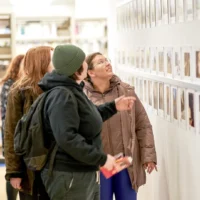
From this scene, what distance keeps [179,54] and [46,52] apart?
81cm

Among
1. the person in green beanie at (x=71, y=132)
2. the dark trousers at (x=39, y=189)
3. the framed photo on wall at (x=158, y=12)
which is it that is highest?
the framed photo on wall at (x=158, y=12)

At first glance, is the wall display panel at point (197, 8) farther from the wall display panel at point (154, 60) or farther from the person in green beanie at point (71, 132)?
the wall display panel at point (154, 60)

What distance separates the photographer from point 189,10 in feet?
9.50

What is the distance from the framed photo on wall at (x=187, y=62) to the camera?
293 cm

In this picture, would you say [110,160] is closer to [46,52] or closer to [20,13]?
[46,52]

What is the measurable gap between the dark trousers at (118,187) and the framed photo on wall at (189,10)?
1.11m

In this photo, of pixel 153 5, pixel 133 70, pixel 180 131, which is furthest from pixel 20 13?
pixel 180 131

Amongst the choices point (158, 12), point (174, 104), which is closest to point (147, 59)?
point (158, 12)

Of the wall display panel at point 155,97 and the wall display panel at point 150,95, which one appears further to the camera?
the wall display panel at point 150,95

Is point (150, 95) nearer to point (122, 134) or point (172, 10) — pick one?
point (122, 134)

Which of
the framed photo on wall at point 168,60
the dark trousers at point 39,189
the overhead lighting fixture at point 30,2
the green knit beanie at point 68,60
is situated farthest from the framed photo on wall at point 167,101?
the overhead lighting fixture at point 30,2

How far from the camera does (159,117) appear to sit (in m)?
3.75

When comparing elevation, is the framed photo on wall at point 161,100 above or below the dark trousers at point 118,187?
above

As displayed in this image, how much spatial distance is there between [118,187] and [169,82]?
78cm
